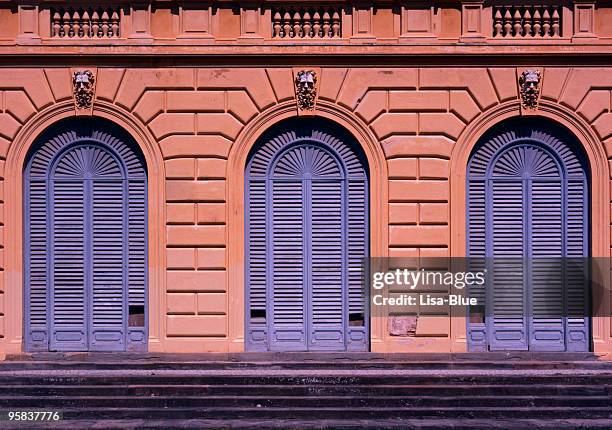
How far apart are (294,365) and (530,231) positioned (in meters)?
4.72

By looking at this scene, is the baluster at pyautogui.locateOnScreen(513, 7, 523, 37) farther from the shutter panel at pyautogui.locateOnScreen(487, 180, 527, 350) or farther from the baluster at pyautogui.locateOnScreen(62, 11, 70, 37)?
the baluster at pyautogui.locateOnScreen(62, 11, 70, 37)

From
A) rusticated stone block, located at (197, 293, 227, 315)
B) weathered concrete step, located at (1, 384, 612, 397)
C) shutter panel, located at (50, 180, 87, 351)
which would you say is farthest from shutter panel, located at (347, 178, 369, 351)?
shutter panel, located at (50, 180, 87, 351)

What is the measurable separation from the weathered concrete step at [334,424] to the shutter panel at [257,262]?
8.00 ft

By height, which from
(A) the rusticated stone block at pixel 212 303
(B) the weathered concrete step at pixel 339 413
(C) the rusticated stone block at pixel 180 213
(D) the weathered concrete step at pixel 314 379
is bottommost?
(B) the weathered concrete step at pixel 339 413

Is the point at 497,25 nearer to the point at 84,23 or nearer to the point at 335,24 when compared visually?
the point at 335,24

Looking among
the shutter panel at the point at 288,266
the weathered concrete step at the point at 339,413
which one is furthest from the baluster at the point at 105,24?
the weathered concrete step at the point at 339,413

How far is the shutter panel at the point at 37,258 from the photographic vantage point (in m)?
15.9

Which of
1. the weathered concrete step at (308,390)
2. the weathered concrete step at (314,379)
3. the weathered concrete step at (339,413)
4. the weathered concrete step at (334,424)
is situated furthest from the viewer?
the weathered concrete step at (314,379)

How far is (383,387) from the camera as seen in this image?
14344 millimetres

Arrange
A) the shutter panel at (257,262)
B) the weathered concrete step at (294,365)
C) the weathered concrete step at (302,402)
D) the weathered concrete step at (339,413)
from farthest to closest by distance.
→ 1. the shutter panel at (257,262)
2. the weathered concrete step at (294,365)
3. the weathered concrete step at (302,402)
4. the weathered concrete step at (339,413)

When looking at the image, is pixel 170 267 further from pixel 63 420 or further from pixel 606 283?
pixel 606 283

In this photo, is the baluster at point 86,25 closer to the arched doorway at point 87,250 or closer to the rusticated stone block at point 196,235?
the arched doorway at point 87,250

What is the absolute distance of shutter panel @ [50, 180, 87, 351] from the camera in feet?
52.3

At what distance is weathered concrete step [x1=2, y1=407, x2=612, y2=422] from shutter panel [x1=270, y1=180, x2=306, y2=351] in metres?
2.18
